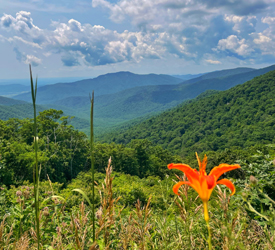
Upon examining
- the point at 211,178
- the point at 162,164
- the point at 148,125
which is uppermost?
the point at 211,178

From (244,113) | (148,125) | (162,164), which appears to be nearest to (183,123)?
(148,125)

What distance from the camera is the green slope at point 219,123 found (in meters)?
65.4

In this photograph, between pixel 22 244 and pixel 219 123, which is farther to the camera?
pixel 219 123

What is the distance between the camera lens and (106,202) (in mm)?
838

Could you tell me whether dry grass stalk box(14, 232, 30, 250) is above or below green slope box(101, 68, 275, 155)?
above

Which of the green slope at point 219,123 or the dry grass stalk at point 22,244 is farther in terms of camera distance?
the green slope at point 219,123

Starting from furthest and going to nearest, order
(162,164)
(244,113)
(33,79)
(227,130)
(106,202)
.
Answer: (244,113), (227,130), (162,164), (106,202), (33,79)

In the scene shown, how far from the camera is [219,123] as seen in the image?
3356 inches

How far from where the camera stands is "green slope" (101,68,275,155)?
2574 inches

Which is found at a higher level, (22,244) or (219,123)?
(22,244)

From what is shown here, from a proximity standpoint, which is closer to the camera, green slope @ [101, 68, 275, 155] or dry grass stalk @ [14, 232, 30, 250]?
dry grass stalk @ [14, 232, 30, 250]

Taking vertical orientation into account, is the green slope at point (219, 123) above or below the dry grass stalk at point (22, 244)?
below

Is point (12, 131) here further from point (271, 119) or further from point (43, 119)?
point (271, 119)

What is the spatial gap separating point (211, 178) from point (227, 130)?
82.8 meters
